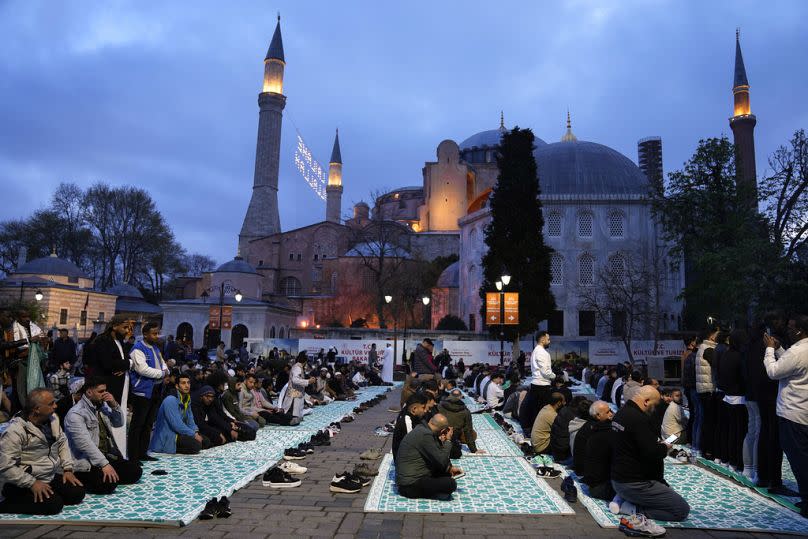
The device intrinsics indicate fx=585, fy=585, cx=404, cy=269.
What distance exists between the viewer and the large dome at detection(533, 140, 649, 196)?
3641 cm

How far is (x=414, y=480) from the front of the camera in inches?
221

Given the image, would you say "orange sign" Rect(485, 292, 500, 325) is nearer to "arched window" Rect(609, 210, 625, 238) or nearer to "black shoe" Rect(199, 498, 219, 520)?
"arched window" Rect(609, 210, 625, 238)

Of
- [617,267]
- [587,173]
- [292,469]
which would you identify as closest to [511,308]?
[617,267]

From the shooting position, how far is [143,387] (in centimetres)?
706

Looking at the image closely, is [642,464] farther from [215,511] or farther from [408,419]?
[215,511]

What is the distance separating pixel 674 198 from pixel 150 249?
4135 centimetres

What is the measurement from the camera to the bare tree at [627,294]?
31.2 meters

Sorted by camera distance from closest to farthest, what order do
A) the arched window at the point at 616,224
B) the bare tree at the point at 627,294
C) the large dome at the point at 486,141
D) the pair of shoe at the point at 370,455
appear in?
the pair of shoe at the point at 370,455
the bare tree at the point at 627,294
the arched window at the point at 616,224
the large dome at the point at 486,141

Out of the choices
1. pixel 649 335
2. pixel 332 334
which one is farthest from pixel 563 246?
pixel 332 334

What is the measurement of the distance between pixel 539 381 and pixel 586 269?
88.8 feet

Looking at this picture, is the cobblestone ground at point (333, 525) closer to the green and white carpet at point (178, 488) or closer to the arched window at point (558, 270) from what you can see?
the green and white carpet at point (178, 488)

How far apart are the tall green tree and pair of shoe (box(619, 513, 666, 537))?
18.7m

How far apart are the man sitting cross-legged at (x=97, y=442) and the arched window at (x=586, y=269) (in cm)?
3124

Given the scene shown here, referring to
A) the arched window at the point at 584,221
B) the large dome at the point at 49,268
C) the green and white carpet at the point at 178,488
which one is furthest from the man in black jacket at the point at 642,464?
the large dome at the point at 49,268
